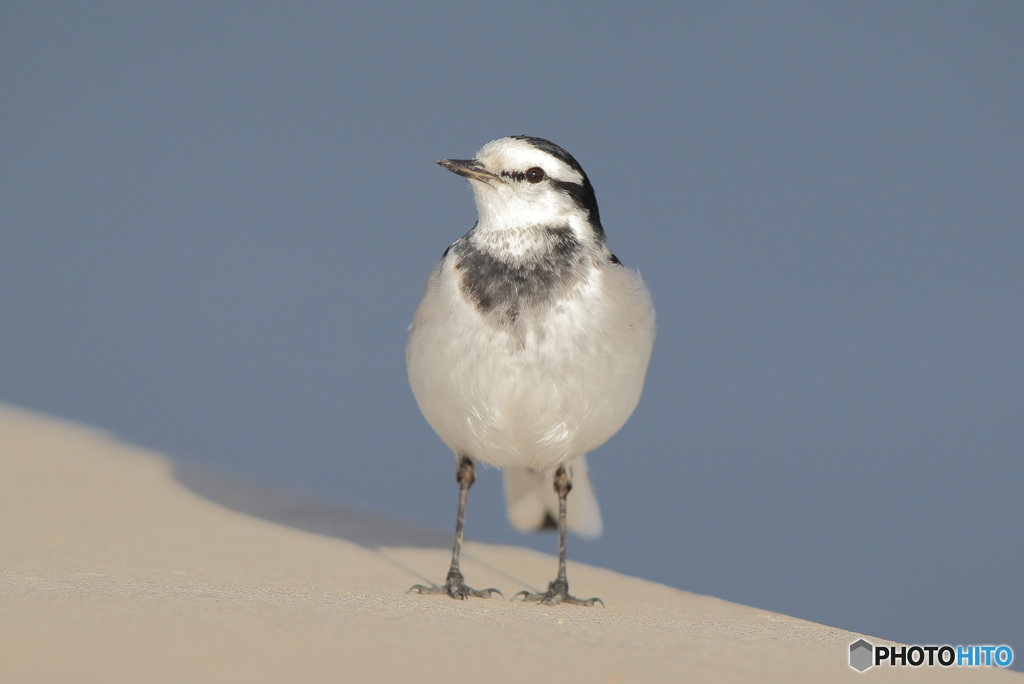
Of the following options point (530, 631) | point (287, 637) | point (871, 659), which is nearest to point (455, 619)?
point (530, 631)

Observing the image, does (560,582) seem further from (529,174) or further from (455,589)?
(529,174)

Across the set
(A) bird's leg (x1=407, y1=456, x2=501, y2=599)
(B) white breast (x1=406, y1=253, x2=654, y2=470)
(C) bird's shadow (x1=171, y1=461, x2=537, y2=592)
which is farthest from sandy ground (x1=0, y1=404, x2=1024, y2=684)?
(B) white breast (x1=406, y1=253, x2=654, y2=470)

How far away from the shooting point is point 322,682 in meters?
2.91

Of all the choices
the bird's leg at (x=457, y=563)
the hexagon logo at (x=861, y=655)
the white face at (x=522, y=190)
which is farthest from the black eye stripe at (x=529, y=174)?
the hexagon logo at (x=861, y=655)

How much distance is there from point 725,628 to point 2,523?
4.48 meters

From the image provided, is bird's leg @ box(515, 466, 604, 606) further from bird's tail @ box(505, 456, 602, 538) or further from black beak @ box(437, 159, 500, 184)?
black beak @ box(437, 159, 500, 184)

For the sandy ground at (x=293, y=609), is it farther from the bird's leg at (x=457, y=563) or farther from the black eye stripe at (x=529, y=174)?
the black eye stripe at (x=529, y=174)

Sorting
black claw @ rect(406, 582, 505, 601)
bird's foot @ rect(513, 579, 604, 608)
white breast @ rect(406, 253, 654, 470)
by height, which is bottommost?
black claw @ rect(406, 582, 505, 601)

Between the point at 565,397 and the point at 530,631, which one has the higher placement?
the point at 565,397

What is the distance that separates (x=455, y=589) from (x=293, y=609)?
1.41 meters

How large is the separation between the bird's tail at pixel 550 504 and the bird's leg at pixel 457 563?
0.60 metres

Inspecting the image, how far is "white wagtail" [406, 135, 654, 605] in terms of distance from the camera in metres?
4.59

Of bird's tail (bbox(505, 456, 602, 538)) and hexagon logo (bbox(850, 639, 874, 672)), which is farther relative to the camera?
bird's tail (bbox(505, 456, 602, 538))

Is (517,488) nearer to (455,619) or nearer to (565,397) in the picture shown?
(565,397)
